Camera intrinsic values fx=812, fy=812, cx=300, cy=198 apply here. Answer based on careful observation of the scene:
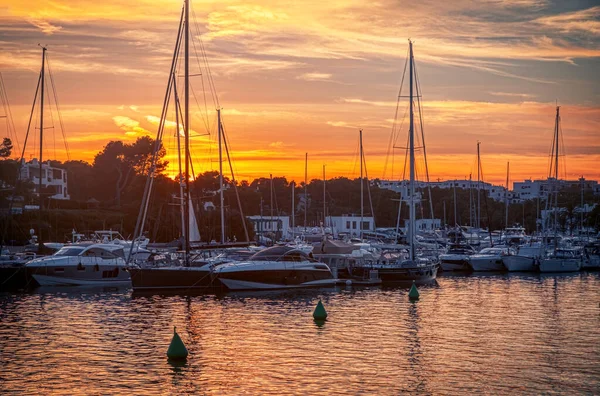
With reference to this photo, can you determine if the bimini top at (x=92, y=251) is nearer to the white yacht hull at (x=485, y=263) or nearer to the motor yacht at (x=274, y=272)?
the motor yacht at (x=274, y=272)

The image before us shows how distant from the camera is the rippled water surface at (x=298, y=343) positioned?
27.7 meters

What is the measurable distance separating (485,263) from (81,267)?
40064 millimetres

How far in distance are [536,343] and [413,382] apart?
10196 millimetres

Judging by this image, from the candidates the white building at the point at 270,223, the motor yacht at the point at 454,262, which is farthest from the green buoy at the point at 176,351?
the white building at the point at 270,223

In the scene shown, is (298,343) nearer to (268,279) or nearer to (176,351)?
(176,351)

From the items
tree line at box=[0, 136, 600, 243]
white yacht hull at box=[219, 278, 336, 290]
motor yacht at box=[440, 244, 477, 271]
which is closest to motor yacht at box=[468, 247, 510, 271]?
motor yacht at box=[440, 244, 477, 271]

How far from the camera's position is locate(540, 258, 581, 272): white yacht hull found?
79.4 meters

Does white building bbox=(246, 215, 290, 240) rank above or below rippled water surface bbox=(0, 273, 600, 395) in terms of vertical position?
above

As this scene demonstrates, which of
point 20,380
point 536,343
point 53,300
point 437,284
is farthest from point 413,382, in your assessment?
point 437,284

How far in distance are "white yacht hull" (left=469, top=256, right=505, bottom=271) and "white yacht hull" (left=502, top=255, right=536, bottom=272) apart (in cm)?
76

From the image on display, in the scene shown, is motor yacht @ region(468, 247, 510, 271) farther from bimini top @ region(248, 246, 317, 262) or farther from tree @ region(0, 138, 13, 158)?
tree @ region(0, 138, 13, 158)

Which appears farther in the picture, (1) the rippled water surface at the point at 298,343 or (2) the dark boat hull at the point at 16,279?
(2) the dark boat hull at the point at 16,279

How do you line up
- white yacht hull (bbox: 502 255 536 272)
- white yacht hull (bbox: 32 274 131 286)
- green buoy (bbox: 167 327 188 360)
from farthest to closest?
1. white yacht hull (bbox: 502 255 536 272)
2. white yacht hull (bbox: 32 274 131 286)
3. green buoy (bbox: 167 327 188 360)

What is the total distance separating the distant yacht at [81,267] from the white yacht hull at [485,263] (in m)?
35.7
